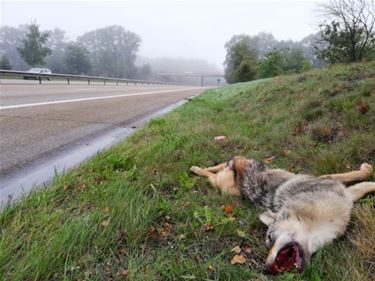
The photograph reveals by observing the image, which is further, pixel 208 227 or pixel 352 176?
pixel 352 176

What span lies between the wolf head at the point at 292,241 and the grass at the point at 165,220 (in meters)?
0.07

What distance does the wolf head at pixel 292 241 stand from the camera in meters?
2.10

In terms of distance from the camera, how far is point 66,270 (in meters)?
2.01

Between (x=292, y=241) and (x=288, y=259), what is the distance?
121 millimetres

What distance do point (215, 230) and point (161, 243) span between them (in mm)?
434

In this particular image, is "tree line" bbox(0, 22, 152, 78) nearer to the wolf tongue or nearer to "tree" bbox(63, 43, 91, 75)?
"tree" bbox(63, 43, 91, 75)

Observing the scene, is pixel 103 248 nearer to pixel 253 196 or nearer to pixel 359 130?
pixel 253 196

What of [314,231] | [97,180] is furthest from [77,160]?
[314,231]

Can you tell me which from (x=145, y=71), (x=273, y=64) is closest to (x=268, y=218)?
(x=273, y=64)

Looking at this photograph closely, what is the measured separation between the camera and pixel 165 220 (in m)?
2.72

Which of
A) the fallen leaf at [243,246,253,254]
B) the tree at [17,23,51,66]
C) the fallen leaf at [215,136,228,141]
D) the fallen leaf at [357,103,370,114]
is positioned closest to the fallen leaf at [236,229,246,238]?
the fallen leaf at [243,246,253,254]

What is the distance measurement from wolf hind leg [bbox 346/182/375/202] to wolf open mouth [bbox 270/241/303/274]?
0.97 m

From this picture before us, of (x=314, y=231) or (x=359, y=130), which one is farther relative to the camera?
(x=359, y=130)

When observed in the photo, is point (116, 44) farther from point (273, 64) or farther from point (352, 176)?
A: point (352, 176)
